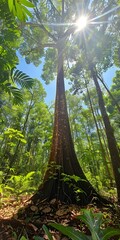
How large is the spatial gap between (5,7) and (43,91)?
38.6 feet

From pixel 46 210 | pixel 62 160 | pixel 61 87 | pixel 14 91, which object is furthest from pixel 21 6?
pixel 61 87

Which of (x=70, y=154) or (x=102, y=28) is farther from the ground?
(x=102, y=28)

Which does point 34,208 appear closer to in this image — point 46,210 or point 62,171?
point 46,210

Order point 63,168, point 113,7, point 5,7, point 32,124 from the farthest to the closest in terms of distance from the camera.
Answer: point 32,124
point 113,7
point 63,168
point 5,7

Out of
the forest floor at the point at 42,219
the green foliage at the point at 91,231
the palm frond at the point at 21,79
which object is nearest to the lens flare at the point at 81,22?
the palm frond at the point at 21,79

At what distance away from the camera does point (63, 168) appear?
13.2 feet

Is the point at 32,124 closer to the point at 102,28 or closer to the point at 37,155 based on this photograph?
the point at 37,155

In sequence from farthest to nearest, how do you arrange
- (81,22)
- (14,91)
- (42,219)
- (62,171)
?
(81,22)
(62,171)
(42,219)
(14,91)

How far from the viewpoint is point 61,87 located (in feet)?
19.7

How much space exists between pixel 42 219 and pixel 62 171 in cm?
120

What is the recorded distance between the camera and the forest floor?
7.89 ft

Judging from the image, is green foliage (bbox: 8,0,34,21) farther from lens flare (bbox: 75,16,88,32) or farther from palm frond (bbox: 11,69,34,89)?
lens flare (bbox: 75,16,88,32)

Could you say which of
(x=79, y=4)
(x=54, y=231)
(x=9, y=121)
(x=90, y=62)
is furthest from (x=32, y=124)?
(x=54, y=231)

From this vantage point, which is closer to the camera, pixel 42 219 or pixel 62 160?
pixel 42 219
